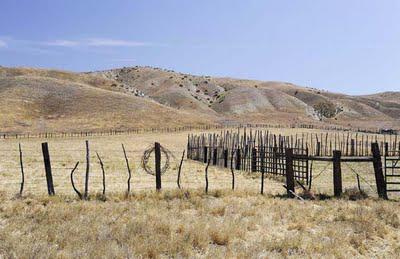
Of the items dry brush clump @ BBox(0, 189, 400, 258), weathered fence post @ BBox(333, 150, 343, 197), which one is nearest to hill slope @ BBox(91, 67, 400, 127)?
weathered fence post @ BBox(333, 150, 343, 197)

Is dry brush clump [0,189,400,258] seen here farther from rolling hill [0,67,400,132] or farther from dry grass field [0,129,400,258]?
rolling hill [0,67,400,132]

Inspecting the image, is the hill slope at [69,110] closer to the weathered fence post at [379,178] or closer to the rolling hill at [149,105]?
the rolling hill at [149,105]

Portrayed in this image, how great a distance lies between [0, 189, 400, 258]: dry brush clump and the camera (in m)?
9.36

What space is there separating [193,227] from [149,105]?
312ft

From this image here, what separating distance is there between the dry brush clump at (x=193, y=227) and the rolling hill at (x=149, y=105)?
218 ft

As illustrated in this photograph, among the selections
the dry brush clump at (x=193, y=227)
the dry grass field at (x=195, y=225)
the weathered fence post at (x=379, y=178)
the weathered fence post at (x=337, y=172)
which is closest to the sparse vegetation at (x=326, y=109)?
the weathered fence post at (x=379, y=178)

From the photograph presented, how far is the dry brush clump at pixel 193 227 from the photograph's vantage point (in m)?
9.36

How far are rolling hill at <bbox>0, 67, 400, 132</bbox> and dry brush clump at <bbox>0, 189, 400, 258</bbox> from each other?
2610 inches

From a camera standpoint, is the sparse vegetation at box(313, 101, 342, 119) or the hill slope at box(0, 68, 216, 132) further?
the sparse vegetation at box(313, 101, 342, 119)

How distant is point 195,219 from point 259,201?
13.8 ft

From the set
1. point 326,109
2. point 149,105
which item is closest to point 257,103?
point 326,109

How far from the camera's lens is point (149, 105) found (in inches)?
4134

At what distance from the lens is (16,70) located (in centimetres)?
14525

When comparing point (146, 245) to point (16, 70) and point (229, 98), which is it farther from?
point (16, 70)
